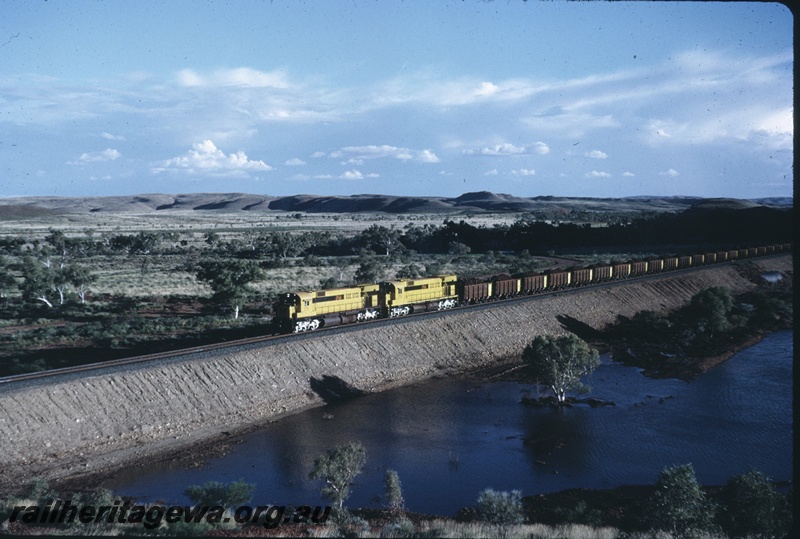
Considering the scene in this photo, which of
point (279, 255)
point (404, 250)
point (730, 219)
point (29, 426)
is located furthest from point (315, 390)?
point (730, 219)

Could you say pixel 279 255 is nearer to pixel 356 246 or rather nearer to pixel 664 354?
pixel 356 246

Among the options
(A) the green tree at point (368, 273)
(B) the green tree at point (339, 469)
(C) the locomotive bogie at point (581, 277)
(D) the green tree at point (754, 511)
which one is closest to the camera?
(D) the green tree at point (754, 511)

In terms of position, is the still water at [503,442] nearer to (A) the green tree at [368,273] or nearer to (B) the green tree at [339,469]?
(B) the green tree at [339,469]

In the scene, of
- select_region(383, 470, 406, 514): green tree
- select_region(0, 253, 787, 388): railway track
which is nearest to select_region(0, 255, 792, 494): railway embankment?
select_region(0, 253, 787, 388): railway track

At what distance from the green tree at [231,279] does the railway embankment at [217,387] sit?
16.2m

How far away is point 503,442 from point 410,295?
21996mm

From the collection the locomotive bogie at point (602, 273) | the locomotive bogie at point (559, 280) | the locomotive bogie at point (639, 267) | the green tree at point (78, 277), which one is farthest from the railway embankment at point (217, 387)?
the green tree at point (78, 277)

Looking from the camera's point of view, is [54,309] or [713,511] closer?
[713,511]

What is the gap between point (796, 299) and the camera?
28.2 feet

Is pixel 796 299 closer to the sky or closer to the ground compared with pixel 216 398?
closer to the sky

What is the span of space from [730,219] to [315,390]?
13429 cm

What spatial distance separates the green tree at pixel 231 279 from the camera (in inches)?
2255

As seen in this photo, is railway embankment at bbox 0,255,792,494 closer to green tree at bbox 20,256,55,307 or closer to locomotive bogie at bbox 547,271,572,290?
locomotive bogie at bbox 547,271,572,290

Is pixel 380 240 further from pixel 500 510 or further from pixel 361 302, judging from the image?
pixel 500 510
